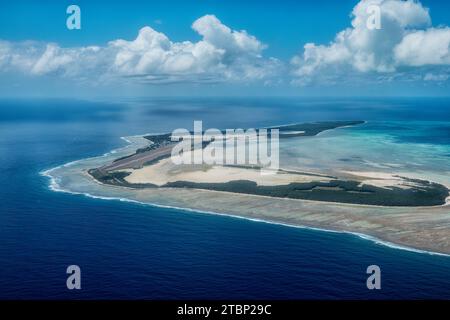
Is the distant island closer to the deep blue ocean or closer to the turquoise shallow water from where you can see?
the turquoise shallow water

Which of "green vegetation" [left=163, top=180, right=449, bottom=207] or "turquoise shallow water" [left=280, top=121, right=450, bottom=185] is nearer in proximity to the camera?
"green vegetation" [left=163, top=180, right=449, bottom=207]

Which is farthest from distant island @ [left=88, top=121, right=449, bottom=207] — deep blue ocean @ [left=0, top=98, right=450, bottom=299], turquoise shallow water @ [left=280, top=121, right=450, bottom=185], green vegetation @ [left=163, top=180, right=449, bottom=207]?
deep blue ocean @ [left=0, top=98, right=450, bottom=299]

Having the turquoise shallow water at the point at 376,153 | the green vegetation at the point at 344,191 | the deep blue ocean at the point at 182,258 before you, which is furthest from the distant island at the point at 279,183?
the deep blue ocean at the point at 182,258

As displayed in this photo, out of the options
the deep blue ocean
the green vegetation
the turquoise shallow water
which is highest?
the turquoise shallow water

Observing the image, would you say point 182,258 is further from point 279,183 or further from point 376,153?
point 376,153

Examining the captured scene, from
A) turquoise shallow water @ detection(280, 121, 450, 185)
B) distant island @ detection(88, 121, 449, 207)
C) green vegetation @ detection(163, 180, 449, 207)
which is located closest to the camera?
green vegetation @ detection(163, 180, 449, 207)

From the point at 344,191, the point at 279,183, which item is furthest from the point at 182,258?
the point at 344,191

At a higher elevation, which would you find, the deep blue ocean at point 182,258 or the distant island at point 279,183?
the distant island at point 279,183

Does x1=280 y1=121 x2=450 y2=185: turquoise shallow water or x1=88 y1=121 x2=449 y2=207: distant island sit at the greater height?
x1=280 y1=121 x2=450 y2=185: turquoise shallow water

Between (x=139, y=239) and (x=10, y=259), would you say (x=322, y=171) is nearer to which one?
(x=139, y=239)

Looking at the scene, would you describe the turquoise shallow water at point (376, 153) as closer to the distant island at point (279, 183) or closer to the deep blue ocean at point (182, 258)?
the distant island at point (279, 183)
